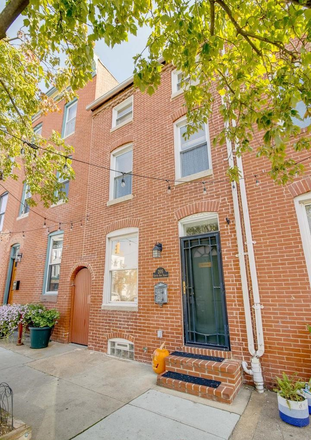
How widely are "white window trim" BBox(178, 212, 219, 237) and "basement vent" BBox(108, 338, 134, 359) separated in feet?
9.97

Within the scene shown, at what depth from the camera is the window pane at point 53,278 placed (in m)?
8.19

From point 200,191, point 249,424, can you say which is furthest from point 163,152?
point 249,424

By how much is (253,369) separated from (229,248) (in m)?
2.10

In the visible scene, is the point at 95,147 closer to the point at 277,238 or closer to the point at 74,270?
the point at 74,270

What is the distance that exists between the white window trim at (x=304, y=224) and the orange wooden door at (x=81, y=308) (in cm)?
579

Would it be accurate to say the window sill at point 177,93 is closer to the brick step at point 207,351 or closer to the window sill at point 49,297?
the brick step at point 207,351

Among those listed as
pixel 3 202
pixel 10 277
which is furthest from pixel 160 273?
pixel 3 202

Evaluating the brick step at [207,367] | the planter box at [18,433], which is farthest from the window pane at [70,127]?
the planter box at [18,433]

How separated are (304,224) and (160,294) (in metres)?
3.24

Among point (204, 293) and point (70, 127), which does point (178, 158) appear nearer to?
point (204, 293)

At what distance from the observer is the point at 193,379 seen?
3.91 metres

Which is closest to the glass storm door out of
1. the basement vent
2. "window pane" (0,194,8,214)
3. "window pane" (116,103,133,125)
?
the basement vent

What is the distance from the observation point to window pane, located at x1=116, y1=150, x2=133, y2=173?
737 cm

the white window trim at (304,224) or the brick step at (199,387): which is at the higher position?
the white window trim at (304,224)
